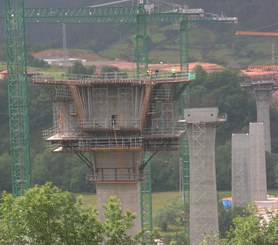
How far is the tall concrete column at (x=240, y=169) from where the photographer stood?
100 meters

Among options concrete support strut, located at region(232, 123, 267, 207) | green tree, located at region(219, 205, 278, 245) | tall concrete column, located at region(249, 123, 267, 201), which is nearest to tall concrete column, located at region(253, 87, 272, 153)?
tall concrete column, located at region(249, 123, 267, 201)

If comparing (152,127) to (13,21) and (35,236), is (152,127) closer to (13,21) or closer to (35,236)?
(35,236)

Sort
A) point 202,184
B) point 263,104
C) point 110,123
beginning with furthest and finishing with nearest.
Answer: point 263,104, point 202,184, point 110,123

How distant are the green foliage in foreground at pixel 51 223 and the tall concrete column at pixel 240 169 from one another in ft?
205

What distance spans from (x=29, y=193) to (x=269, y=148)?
334ft

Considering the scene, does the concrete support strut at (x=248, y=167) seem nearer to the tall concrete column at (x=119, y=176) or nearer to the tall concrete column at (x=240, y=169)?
the tall concrete column at (x=240, y=169)

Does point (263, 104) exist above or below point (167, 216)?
above

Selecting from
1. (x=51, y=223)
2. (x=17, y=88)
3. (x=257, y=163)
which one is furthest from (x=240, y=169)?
(x=51, y=223)

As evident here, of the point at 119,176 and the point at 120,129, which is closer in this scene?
the point at 120,129

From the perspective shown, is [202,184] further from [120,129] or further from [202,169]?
[120,129]

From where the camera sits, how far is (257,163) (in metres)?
104

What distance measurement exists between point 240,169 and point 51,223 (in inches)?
Result: 2541

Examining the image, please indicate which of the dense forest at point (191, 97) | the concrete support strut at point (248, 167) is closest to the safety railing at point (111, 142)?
the dense forest at point (191, 97)

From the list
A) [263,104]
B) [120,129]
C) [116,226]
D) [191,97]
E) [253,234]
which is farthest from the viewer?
[263,104]
